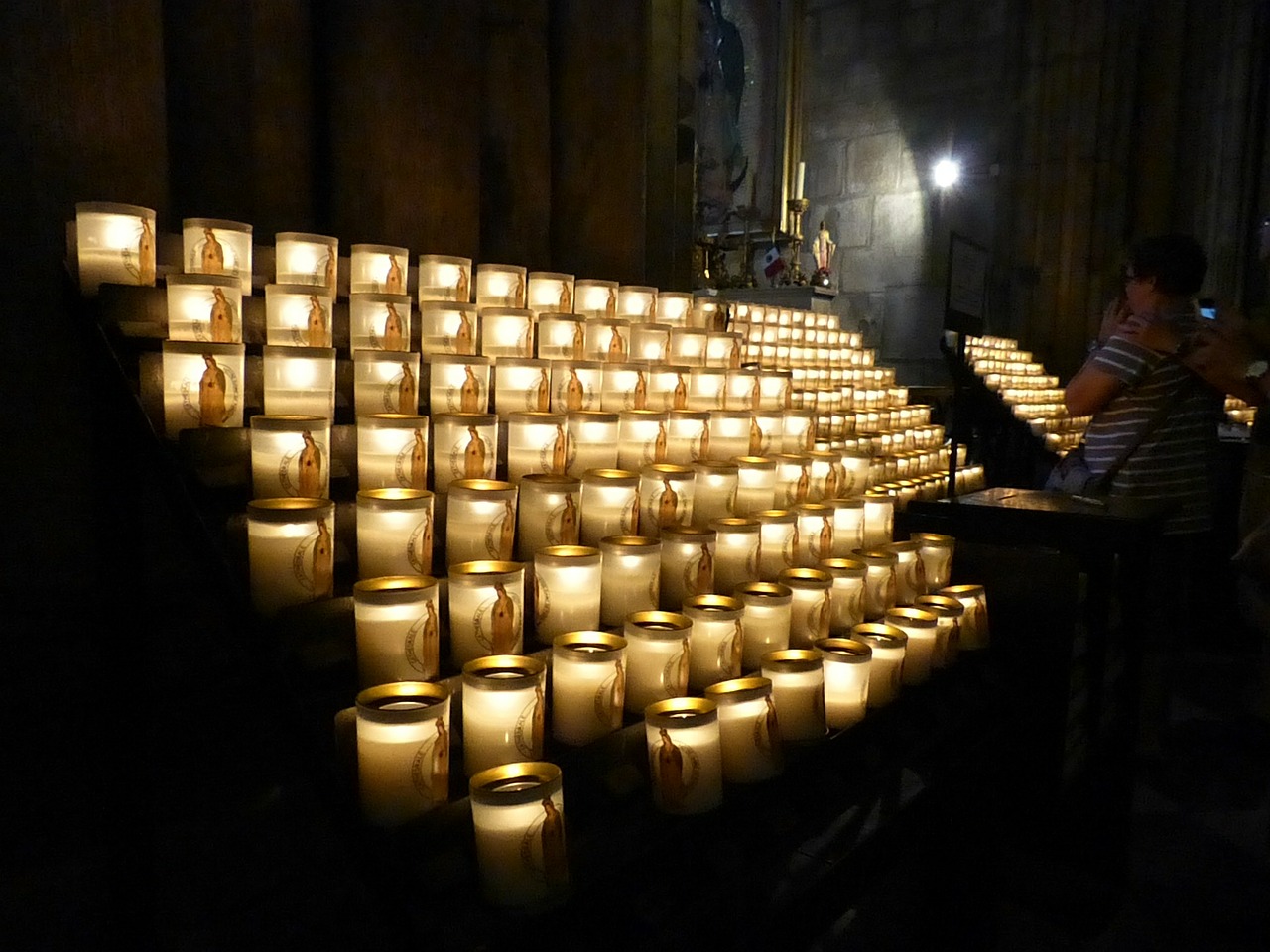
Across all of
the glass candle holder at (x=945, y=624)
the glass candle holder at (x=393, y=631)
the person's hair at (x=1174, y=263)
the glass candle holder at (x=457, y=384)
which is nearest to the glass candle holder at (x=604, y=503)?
the glass candle holder at (x=457, y=384)

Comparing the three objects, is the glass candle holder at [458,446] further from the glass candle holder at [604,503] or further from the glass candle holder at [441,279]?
the glass candle holder at [441,279]

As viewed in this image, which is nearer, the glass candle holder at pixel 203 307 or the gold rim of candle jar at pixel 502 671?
the gold rim of candle jar at pixel 502 671

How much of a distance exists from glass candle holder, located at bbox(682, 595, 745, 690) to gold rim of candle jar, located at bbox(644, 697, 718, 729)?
0.17 m

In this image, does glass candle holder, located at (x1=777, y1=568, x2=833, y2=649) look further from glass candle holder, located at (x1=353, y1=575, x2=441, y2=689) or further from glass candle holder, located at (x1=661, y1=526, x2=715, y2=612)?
glass candle holder, located at (x1=353, y1=575, x2=441, y2=689)

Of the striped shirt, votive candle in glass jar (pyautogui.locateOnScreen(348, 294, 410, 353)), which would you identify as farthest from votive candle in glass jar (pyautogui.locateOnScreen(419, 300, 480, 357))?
the striped shirt

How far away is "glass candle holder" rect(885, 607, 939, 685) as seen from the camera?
2184mm

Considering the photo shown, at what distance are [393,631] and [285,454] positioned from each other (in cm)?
41

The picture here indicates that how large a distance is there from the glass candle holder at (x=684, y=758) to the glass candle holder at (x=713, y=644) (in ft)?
0.78

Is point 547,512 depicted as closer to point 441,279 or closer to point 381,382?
point 381,382

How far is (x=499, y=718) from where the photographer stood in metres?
1.39

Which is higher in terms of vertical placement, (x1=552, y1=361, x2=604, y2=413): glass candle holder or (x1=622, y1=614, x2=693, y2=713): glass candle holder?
(x1=552, y1=361, x2=604, y2=413): glass candle holder

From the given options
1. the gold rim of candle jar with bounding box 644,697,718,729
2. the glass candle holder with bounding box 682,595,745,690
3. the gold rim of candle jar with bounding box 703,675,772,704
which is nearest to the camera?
the gold rim of candle jar with bounding box 644,697,718,729

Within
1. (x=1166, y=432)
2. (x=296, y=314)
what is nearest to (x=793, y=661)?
(x=296, y=314)

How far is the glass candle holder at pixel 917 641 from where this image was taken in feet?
7.16
